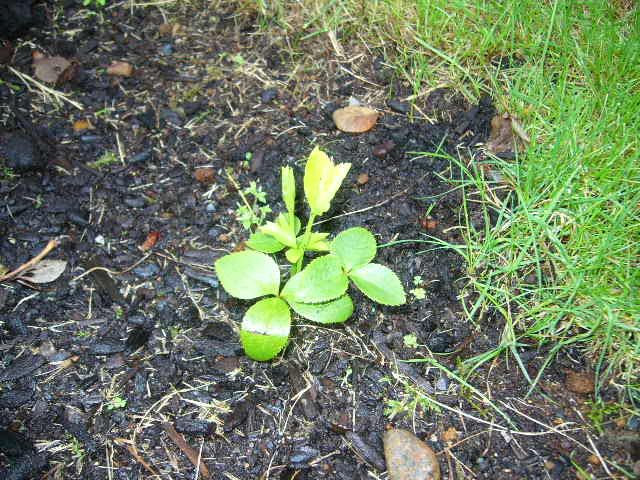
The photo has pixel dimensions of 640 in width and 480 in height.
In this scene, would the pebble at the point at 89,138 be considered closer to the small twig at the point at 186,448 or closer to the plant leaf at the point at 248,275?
the plant leaf at the point at 248,275

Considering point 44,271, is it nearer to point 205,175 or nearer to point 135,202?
point 135,202

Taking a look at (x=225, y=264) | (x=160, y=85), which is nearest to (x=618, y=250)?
(x=225, y=264)

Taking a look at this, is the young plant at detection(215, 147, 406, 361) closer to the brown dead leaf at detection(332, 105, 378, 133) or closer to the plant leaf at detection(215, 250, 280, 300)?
A: the plant leaf at detection(215, 250, 280, 300)

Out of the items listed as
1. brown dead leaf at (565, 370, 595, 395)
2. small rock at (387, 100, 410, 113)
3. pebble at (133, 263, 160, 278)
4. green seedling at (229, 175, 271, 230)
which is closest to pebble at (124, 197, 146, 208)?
pebble at (133, 263, 160, 278)

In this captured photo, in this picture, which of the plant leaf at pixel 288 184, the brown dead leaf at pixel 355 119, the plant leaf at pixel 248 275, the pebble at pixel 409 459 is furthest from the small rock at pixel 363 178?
the pebble at pixel 409 459

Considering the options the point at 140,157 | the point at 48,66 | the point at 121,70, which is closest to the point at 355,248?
the point at 140,157

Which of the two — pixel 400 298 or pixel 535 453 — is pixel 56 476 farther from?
pixel 535 453
